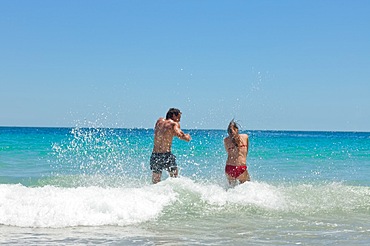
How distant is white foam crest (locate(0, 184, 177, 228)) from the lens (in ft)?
23.2

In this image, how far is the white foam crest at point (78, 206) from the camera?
23.2ft

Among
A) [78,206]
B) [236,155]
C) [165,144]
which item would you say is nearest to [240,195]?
[236,155]

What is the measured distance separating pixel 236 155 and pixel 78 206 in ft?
8.81

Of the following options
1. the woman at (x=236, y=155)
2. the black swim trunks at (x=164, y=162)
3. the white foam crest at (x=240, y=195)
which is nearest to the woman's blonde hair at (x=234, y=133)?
the woman at (x=236, y=155)

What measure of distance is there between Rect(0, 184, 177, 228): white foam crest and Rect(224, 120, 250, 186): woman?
3.46ft

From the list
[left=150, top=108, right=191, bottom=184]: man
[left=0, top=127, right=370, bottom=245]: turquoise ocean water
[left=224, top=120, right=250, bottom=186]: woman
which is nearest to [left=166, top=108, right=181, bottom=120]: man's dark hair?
[left=150, top=108, right=191, bottom=184]: man

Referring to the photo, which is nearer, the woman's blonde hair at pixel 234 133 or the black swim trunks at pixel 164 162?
the woman's blonde hair at pixel 234 133

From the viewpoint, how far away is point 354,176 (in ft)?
47.9

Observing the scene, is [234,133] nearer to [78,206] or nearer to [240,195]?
[240,195]

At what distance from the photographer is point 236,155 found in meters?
8.69

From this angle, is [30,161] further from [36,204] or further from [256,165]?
[36,204]

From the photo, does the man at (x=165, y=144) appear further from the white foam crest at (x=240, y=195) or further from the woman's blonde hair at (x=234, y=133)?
the woman's blonde hair at (x=234, y=133)

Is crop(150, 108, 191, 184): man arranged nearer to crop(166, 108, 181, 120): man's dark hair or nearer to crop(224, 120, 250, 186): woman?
crop(166, 108, 181, 120): man's dark hair

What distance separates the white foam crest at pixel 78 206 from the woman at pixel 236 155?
1.05 metres
